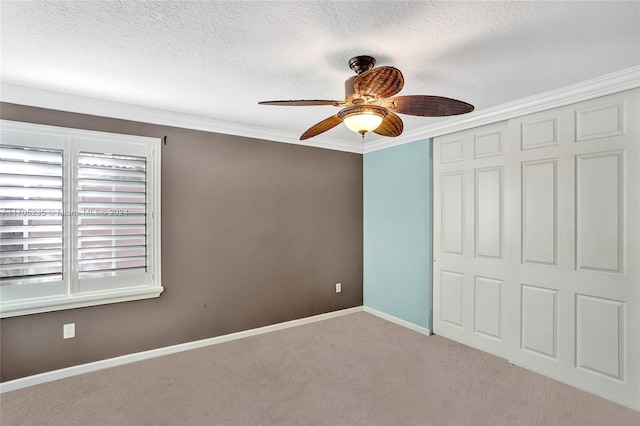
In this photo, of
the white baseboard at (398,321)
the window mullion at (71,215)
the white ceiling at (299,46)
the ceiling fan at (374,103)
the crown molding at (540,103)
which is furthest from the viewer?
the white baseboard at (398,321)

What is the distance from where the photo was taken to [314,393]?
2.55 meters

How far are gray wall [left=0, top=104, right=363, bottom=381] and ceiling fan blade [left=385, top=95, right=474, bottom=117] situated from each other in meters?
2.13

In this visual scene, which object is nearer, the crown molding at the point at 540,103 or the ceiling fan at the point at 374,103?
the ceiling fan at the point at 374,103

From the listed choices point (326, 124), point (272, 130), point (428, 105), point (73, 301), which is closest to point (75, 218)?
point (73, 301)

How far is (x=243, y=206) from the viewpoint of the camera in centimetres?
368

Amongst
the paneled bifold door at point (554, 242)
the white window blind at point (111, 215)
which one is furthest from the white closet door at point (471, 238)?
the white window blind at point (111, 215)

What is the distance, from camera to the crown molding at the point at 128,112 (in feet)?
8.46

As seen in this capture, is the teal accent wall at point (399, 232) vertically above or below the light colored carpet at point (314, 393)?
above

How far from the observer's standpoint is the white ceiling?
63.0 inches

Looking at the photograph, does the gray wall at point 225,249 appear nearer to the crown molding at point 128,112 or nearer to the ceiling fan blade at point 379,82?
the crown molding at point 128,112

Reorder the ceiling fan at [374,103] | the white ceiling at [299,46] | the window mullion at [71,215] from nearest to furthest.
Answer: the white ceiling at [299,46] < the ceiling fan at [374,103] < the window mullion at [71,215]

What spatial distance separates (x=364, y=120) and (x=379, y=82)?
0.32 metres

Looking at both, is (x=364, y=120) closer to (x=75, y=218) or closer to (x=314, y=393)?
(x=314, y=393)

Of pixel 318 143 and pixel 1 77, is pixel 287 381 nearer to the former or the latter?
pixel 318 143
